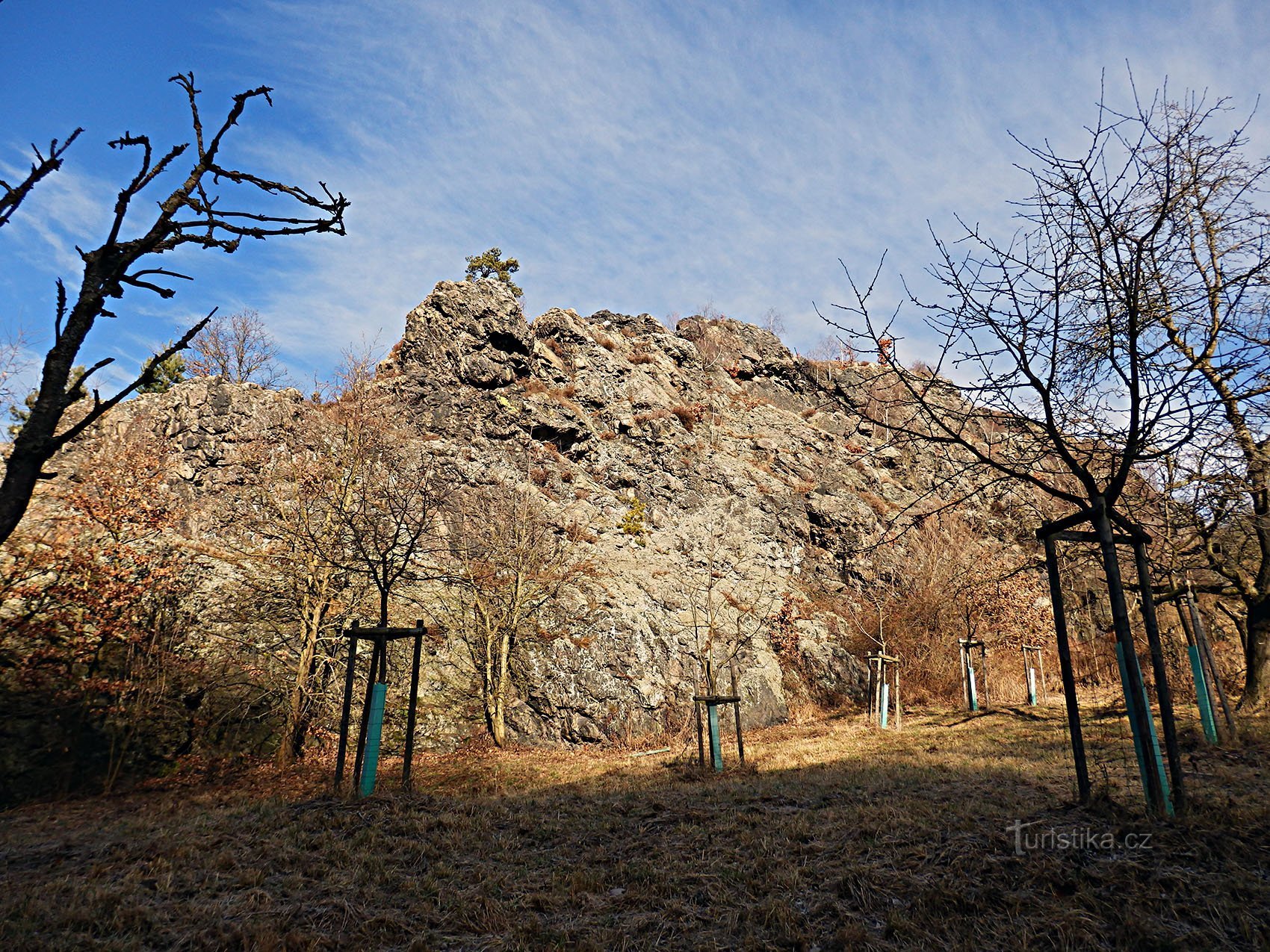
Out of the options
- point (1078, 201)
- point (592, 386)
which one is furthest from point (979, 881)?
point (592, 386)

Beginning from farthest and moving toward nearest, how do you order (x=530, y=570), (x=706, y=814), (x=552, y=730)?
(x=530, y=570) < (x=552, y=730) < (x=706, y=814)

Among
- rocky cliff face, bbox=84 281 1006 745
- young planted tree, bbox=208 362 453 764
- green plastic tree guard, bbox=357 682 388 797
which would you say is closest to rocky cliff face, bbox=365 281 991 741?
rocky cliff face, bbox=84 281 1006 745

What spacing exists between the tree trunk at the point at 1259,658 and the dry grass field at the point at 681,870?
3.00 metres

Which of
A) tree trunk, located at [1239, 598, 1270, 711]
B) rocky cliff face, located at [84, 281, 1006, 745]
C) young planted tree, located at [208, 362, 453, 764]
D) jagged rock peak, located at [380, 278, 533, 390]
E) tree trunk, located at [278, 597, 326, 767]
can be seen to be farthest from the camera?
jagged rock peak, located at [380, 278, 533, 390]

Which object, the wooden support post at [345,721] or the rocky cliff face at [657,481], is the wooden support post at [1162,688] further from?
the rocky cliff face at [657,481]

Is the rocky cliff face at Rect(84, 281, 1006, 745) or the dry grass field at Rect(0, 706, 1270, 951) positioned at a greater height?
the rocky cliff face at Rect(84, 281, 1006, 745)

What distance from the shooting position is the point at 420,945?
416 cm

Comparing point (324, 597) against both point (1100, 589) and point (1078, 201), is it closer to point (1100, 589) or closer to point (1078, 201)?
point (1078, 201)

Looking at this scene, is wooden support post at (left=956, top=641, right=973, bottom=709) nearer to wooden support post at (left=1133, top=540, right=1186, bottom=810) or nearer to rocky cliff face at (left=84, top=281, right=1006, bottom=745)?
rocky cliff face at (left=84, top=281, right=1006, bottom=745)

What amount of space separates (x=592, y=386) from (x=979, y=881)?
91.7ft

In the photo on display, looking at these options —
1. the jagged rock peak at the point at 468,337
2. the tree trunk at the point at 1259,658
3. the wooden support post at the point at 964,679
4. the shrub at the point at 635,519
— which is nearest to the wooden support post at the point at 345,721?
the tree trunk at the point at 1259,658

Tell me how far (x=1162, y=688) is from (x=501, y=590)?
48.6ft

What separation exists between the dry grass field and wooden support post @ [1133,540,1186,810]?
23 cm

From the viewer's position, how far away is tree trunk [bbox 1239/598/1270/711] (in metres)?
11.0
